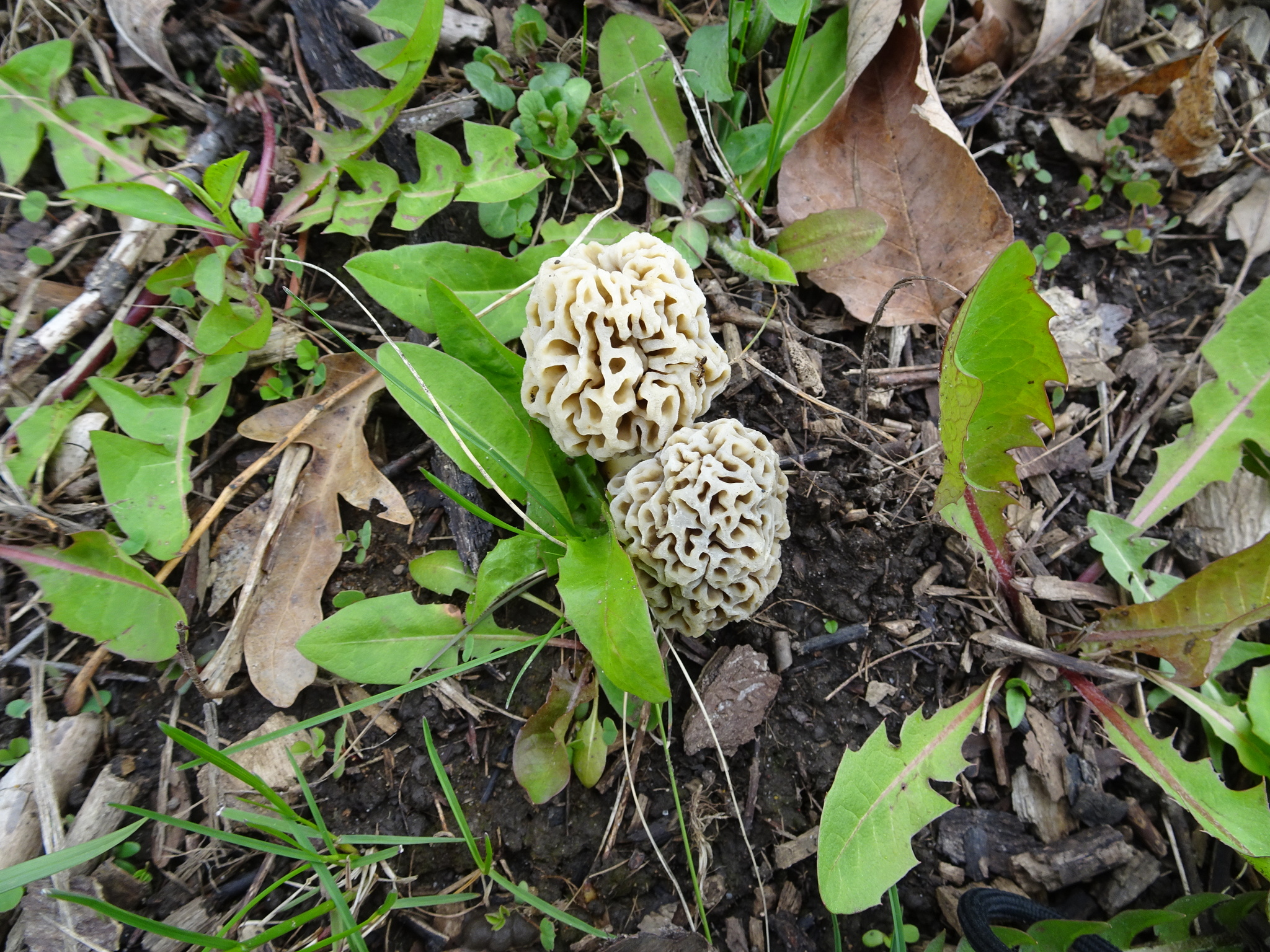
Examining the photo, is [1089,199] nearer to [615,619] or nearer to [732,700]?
[732,700]

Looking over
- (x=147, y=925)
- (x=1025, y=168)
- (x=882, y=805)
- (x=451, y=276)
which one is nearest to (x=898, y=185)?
(x=1025, y=168)

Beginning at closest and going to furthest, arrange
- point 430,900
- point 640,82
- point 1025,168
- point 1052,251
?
point 430,900 → point 640,82 → point 1052,251 → point 1025,168

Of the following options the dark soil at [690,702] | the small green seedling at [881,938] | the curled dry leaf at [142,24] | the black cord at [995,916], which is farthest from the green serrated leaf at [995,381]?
the curled dry leaf at [142,24]

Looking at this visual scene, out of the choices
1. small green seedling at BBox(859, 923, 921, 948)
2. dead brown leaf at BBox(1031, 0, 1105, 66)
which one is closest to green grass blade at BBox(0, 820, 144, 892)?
small green seedling at BBox(859, 923, 921, 948)

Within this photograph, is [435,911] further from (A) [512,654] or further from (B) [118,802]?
(B) [118,802]

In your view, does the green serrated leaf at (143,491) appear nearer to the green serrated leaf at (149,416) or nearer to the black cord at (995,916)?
the green serrated leaf at (149,416)

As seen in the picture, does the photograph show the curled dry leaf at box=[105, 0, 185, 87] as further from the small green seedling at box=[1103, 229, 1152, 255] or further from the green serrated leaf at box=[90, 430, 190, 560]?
the small green seedling at box=[1103, 229, 1152, 255]
